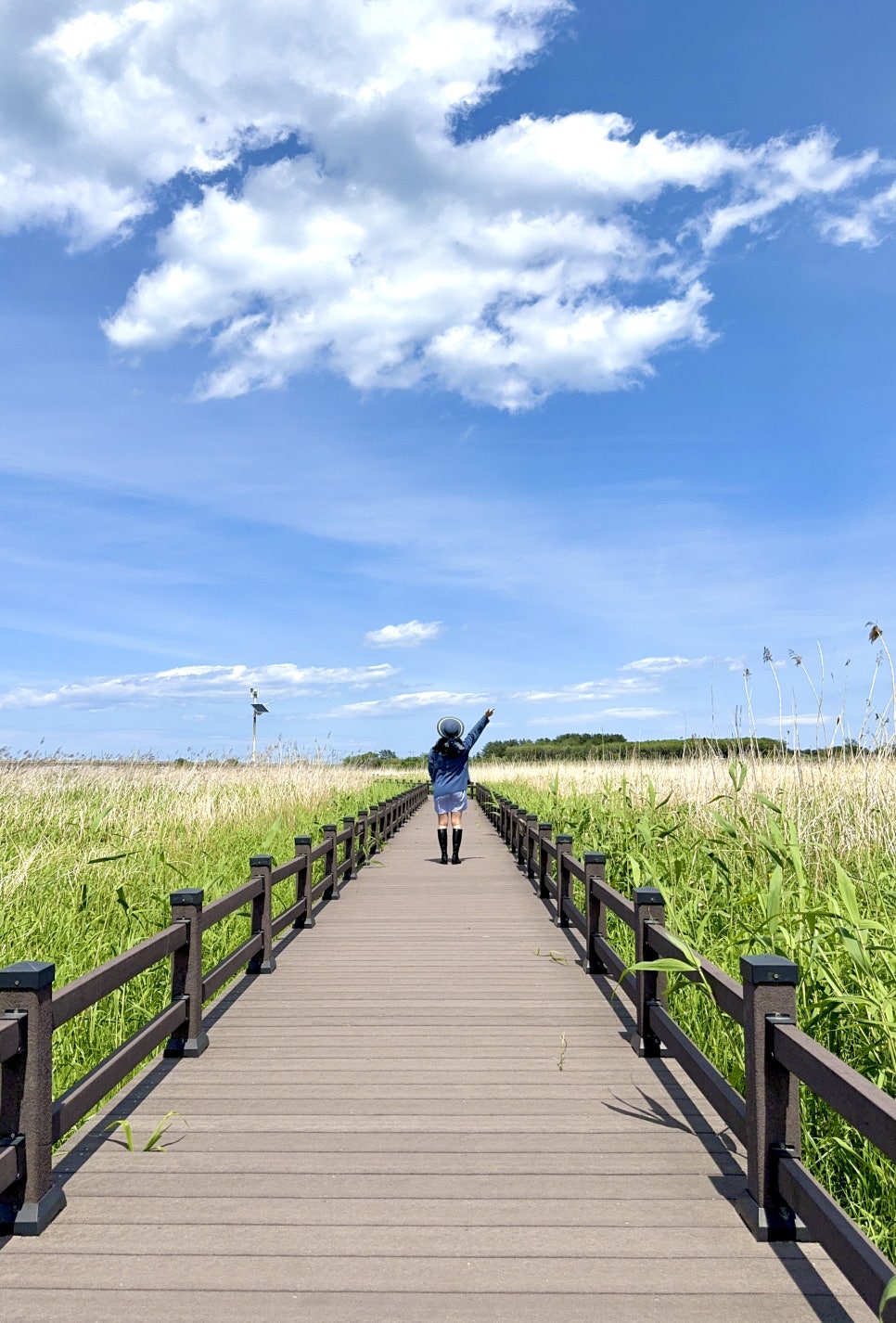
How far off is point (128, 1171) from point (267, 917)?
3374 mm

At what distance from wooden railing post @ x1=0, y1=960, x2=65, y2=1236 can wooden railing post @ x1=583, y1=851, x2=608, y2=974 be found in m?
4.12

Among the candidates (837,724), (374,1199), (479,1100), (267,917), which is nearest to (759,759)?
(837,724)

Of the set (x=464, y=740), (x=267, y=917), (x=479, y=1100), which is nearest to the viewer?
(x=479, y=1100)

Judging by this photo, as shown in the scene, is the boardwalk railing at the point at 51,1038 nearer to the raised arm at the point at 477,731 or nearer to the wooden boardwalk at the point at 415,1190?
the wooden boardwalk at the point at 415,1190

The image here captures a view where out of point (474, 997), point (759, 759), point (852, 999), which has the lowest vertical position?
point (474, 997)

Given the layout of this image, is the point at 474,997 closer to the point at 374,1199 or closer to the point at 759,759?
the point at 374,1199

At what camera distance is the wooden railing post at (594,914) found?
6680 millimetres

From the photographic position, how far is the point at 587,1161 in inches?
146

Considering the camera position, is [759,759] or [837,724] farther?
[759,759]

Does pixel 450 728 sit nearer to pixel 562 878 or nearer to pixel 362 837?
pixel 362 837

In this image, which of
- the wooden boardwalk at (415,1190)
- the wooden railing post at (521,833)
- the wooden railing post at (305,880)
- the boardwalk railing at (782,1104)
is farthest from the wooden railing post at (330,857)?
the boardwalk railing at (782,1104)

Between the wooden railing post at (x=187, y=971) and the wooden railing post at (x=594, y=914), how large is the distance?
9.26 ft

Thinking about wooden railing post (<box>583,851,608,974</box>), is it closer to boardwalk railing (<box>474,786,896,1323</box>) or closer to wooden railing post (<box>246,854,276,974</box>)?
boardwalk railing (<box>474,786,896,1323</box>)

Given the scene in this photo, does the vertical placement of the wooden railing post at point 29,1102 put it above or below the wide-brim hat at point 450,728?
below
